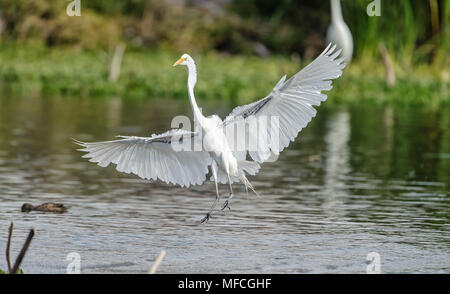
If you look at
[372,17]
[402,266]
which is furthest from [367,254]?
[372,17]

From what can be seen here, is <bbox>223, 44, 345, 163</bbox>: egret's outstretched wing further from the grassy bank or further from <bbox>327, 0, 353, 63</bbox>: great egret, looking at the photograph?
<bbox>327, 0, 353, 63</bbox>: great egret

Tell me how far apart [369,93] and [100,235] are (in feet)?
42.7

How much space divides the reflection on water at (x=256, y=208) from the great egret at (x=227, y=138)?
0.43 m

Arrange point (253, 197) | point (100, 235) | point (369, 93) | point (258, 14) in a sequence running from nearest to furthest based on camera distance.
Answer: point (100, 235)
point (253, 197)
point (369, 93)
point (258, 14)

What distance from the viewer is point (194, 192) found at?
34.8 feet

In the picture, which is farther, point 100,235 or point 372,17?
point 372,17

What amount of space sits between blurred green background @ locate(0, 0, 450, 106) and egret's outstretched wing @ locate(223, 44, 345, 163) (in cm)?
1191

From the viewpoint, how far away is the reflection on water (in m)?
7.34

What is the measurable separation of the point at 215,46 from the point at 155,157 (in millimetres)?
21872

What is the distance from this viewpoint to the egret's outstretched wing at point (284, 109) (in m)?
8.02
